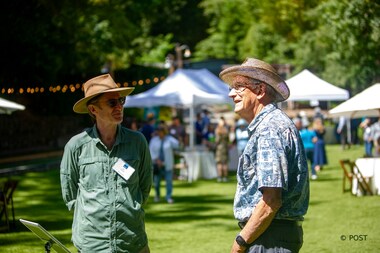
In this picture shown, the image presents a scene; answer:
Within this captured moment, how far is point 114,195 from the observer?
5125 mm

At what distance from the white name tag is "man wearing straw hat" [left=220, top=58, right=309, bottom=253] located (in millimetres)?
1007

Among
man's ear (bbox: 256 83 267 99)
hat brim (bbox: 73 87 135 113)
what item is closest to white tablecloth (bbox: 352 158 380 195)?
hat brim (bbox: 73 87 135 113)

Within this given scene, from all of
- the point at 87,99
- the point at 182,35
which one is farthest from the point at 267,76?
the point at 182,35

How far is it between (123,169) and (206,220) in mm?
9158

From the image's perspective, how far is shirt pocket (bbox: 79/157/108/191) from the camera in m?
5.16

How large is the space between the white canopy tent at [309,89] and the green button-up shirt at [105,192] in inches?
576

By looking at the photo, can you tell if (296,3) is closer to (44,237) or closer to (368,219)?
(368,219)

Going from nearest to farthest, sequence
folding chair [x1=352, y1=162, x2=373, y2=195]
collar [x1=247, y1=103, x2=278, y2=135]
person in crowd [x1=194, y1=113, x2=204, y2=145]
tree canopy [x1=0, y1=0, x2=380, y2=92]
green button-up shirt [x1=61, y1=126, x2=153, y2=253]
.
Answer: collar [x1=247, y1=103, x2=278, y2=135] < green button-up shirt [x1=61, y1=126, x2=153, y2=253] < folding chair [x1=352, y1=162, x2=373, y2=195] < tree canopy [x1=0, y1=0, x2=380, y2=92] < person in crowd [x1=194, y1=113, x2=204, y2=145]

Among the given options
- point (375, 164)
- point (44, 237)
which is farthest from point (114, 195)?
point (375, 164)

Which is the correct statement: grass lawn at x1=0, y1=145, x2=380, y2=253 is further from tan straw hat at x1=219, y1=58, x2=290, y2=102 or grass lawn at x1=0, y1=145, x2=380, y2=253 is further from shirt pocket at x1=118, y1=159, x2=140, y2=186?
tan straw hat at x1=219, y1=58, x2=290, y2=102

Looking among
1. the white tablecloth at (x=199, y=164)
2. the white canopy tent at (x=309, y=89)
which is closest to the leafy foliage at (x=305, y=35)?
the white canopy tent at (x=309, y=89)

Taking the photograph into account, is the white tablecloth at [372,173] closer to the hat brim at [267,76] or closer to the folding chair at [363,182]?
the folding chair at [363,182]

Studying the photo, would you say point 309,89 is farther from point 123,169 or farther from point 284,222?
point 284,222

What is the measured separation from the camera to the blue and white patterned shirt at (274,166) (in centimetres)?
418
